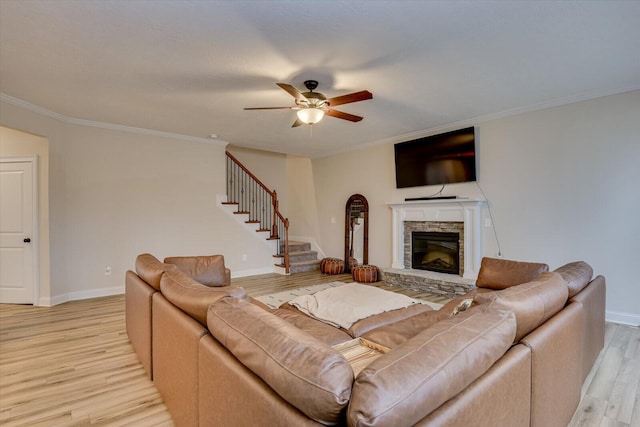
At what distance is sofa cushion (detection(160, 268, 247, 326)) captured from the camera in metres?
1.65

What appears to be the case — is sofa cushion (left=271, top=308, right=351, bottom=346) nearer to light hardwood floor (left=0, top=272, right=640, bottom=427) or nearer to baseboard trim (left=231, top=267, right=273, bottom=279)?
light hardwood floor (left=0, top=272, right=640, bottom=427)

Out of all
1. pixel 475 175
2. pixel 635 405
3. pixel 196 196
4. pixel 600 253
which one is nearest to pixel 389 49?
pixel 475 175

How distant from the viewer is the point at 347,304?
2.85m

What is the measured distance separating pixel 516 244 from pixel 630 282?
1189mm

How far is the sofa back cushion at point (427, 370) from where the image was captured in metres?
0.82

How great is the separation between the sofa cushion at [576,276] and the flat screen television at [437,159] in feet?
8.14

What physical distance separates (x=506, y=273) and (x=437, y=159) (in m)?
2.46

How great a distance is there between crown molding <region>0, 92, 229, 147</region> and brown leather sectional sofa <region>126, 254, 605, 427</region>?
10.9 ft

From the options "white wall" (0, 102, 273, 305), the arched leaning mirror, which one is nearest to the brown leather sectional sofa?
"white wall" (0, 102, 273, 305)

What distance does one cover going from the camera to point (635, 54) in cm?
287

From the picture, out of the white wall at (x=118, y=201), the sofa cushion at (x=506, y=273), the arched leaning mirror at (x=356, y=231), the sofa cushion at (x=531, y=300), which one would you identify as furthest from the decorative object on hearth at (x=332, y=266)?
the sofa cushion at (x=531, y=300)

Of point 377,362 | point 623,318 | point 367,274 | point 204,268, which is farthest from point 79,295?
point 623,318

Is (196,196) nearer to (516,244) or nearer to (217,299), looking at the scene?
(217,299)

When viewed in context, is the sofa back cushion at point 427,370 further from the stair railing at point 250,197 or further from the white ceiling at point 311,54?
the stair railing at point 250,197
